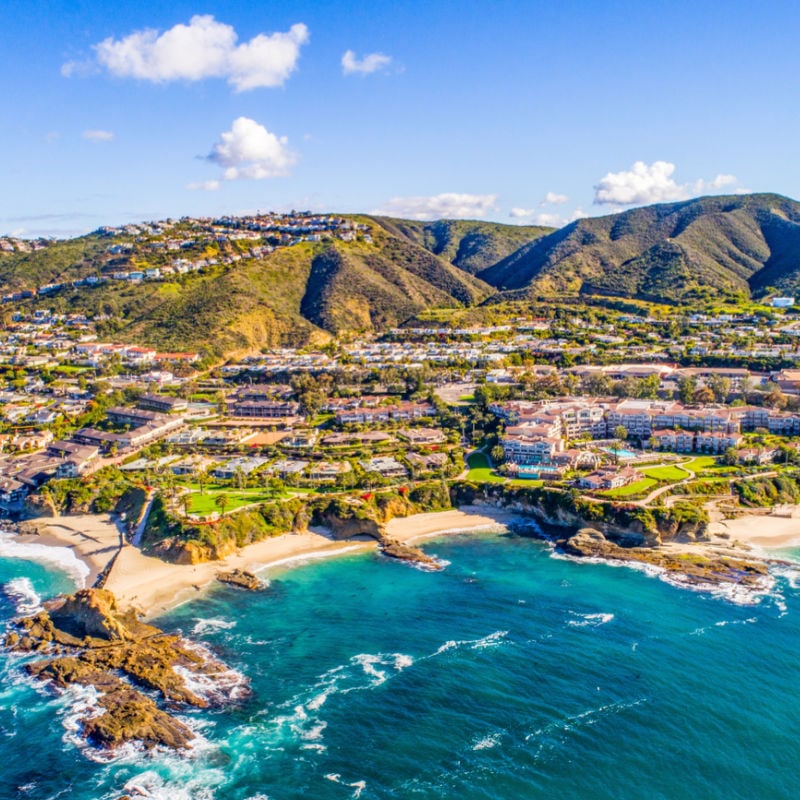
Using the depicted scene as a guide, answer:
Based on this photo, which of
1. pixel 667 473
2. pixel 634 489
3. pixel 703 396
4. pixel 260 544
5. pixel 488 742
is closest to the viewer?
pixel 488 742

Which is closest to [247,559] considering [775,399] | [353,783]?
[353,783]

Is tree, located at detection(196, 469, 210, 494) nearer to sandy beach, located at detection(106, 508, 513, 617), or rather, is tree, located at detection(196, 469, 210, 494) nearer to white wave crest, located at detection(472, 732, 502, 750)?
sandy beach, located at detection(106, 508, 513, 617)

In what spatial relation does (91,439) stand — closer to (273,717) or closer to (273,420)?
Result: (273,420)

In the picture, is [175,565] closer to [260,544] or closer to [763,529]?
[260,544]

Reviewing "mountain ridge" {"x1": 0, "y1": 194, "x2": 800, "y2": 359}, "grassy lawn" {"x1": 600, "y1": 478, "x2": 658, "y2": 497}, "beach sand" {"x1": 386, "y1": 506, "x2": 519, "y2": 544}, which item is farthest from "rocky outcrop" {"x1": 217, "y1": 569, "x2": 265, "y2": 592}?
"mountain ridge" {"x1": 0, "y1": 194, "x2": 800, "y2": 359}

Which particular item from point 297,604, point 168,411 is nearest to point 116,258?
point 168,411

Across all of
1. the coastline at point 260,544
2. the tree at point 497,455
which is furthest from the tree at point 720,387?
the tree at point 497,455

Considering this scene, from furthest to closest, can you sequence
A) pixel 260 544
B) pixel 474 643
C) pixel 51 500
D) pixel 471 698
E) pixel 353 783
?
pixel 51 500 < pixel 260 544 < pixel 474 643 < pixel 471 698 < pixel 353 783
